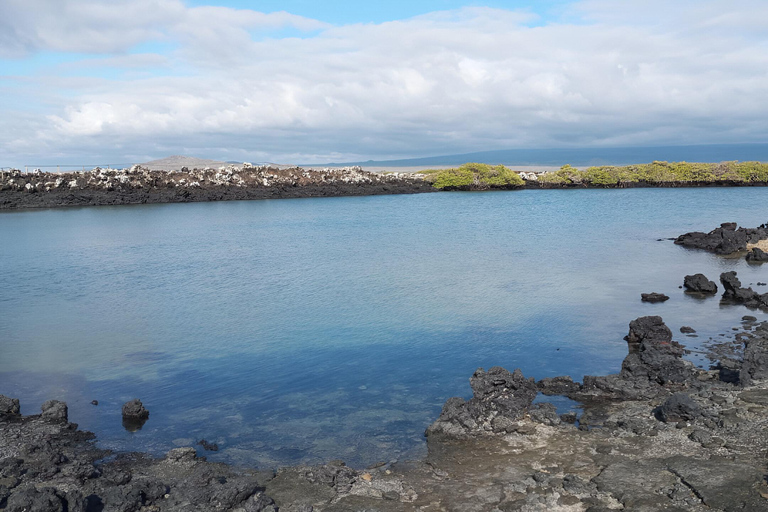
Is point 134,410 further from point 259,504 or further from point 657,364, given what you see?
point 657,364

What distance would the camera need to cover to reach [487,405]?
10.9 metres

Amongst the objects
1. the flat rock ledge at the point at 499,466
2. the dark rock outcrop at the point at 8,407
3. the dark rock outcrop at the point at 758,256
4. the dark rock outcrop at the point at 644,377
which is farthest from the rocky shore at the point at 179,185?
the dark rock outcrop at the point at 644,377

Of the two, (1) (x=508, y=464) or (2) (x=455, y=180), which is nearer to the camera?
(1) (x=508, y=464)

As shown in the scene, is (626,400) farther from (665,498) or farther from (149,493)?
(149,493)

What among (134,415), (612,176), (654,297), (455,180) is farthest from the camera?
(455,180)

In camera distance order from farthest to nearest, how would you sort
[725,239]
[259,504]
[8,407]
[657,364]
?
1. [725,239]
2. [657,364]
3. [8,407]
4. [259,504]

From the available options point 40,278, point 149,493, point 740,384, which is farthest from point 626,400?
point 40,278

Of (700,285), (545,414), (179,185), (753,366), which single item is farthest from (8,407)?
(179,185)

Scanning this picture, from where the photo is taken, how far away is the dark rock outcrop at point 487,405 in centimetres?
1047

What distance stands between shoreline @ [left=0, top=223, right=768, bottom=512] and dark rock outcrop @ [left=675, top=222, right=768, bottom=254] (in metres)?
20.1

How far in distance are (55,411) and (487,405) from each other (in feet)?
26.3

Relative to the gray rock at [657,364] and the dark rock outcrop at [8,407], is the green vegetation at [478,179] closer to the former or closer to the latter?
the gray rock at [657,364]

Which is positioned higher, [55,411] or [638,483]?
[55,411]

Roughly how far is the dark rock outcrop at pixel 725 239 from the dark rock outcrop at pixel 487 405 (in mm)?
23194
